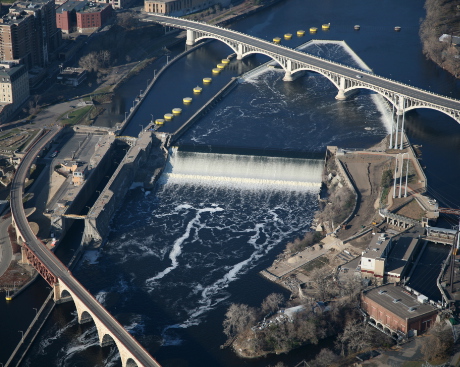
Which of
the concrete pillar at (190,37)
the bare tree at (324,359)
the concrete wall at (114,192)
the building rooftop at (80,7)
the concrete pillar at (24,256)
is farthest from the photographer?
the concrete pillar at (190,37)

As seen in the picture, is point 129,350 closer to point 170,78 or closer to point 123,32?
point 170,78

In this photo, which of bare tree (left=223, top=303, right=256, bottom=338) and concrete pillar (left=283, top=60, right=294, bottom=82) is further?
concrete pillar (left=283, top=60, right=294, bottom=82)

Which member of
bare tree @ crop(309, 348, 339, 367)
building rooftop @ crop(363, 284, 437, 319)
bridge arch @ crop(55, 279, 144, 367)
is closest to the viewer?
bare tree @ crop(309, 348, 339, 367)

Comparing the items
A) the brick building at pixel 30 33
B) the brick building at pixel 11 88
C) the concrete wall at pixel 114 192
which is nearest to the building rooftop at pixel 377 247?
the concrete wall at pixel 114 192

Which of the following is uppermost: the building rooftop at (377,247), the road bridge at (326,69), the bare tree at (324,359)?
the road bridge at (326,69)

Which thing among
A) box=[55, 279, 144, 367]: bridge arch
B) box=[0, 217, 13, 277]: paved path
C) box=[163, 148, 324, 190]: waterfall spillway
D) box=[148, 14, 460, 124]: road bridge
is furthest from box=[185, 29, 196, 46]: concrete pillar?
box=[55, 279, 144, 367]: bridge arch

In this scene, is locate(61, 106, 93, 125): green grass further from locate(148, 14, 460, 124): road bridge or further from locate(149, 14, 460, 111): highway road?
locate(149, 14, 460, 111): highway road

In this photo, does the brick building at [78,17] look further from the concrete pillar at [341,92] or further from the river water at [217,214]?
the concrete pillar at [341,92]
